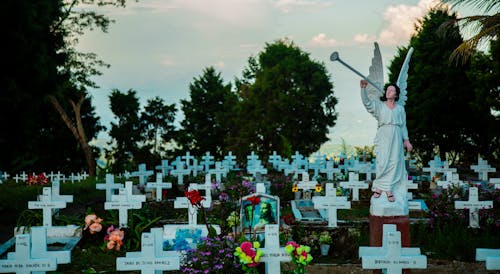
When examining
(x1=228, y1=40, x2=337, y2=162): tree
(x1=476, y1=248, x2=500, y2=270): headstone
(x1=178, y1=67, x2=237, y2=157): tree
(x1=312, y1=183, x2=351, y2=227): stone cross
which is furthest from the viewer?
(x1=178, y1=67, x2=237, y2=157): tree

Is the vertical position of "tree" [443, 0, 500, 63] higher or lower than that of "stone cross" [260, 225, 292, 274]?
higher

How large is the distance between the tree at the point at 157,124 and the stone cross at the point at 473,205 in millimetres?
24583

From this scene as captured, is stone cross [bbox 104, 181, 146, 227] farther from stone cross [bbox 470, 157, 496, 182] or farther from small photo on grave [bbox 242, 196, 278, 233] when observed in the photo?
stone cross [bbox 470, 157, 496, 182]

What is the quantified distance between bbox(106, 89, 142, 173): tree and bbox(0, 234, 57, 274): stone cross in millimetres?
26456

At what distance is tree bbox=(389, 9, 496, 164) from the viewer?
29.3 meters

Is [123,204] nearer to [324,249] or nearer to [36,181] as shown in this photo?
[324,249]

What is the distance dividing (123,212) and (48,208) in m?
1.37

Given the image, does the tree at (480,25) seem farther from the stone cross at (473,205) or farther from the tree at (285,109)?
the tree at (285,109)

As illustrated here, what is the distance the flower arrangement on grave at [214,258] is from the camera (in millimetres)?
7441

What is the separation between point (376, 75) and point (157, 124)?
27290 millimetres

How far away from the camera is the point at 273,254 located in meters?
6.98

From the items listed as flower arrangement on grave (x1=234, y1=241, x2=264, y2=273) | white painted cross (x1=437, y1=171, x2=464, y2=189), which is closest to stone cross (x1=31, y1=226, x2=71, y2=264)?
flower arrangement on grave (x1=234, y1=241, x2=264, y2=273)

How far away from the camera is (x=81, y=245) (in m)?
11.0

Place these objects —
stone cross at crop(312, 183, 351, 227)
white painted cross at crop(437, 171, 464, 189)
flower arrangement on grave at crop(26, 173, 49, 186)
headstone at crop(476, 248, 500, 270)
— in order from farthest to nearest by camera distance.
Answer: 1. flower arrangement on grave at crop(26, 173, 49, 186)
2. white painted cross at crop(437, 171, 464, 189)
3. stone cross at crop(312, 183, 351, 227)
4. headstone at crop(476, 248, 500, 270)
